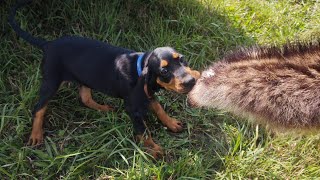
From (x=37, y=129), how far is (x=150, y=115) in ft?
2.85

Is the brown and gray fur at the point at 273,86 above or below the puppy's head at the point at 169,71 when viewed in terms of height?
above

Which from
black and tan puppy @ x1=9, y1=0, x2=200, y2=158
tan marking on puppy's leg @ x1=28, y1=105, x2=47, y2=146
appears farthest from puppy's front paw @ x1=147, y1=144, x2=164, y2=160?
tan marking on puppy's leg @ x1=28, y1=105, x2=47, y2=146

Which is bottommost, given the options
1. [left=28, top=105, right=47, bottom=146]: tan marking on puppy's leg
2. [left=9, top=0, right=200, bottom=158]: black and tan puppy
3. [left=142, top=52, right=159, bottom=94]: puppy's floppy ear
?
[left=28, top=105, right=47, bottom=146]: tan marking on puppy's leg

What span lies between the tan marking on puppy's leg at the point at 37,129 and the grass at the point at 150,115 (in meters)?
0.07

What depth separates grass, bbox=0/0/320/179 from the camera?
8.73 feet

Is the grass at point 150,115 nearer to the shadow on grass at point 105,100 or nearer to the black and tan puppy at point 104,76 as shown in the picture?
the shadow on grass at point 105,100

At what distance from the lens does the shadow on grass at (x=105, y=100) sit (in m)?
2.70

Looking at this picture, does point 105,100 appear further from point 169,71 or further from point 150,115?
point 169,71

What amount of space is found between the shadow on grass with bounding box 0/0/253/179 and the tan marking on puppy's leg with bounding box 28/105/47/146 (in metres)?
0.06

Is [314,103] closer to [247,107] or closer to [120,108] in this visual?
[247,107]

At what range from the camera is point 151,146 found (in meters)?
2.77

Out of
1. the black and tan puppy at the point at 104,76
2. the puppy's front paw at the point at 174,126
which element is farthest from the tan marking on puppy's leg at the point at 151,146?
the puppy's front paw at the point at 174,126

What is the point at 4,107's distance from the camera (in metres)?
3.00

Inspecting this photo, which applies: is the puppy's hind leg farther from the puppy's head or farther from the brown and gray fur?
the brown and gray fur
